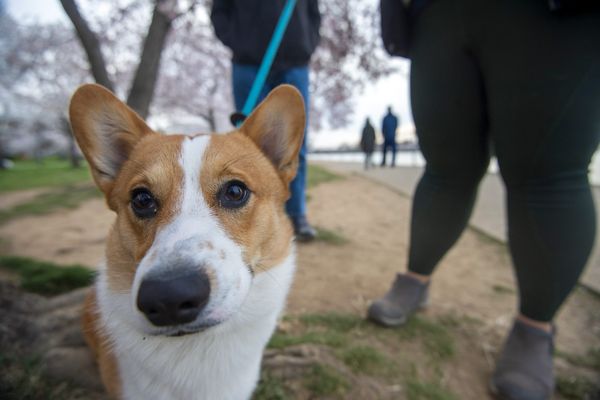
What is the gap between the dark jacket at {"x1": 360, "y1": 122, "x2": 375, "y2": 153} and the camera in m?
12.5

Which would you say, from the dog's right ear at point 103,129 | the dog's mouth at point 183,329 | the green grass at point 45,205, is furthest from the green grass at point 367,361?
the green grass at point 45,205

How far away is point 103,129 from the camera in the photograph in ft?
3.82

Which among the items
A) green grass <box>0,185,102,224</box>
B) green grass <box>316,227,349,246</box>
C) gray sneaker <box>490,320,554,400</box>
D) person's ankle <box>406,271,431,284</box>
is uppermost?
person's ankle <box>406,271,431,284</box>

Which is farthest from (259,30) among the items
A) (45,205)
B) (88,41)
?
(45,205)

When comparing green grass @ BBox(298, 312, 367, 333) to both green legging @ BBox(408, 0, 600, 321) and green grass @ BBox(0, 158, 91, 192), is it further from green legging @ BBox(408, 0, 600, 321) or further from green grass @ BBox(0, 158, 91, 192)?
green grass @ BBox(0, 158, 91, 192)

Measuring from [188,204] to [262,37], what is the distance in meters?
1.68

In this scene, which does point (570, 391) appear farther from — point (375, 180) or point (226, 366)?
point (375, 180)

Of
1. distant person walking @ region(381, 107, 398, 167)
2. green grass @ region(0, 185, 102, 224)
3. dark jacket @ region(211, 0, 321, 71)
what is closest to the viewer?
dark jacket @ region(211, 0, 321, 71)

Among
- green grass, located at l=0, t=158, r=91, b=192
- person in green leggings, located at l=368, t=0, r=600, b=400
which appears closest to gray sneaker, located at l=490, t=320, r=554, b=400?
person in green leggings, located at l=368, t=0, r=600, b=400

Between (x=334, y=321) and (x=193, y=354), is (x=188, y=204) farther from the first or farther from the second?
(x=334, y=321)

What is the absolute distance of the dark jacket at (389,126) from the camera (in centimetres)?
1102

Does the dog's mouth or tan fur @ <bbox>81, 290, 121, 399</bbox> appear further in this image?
tan fur @ <bbox>81, 290, 121, 399</bbox>

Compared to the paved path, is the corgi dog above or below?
above

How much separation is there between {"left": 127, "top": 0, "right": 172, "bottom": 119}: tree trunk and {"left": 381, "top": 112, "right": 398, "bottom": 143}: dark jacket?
26.7 ft
